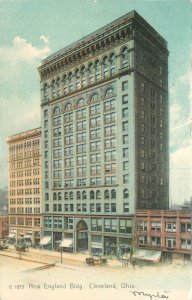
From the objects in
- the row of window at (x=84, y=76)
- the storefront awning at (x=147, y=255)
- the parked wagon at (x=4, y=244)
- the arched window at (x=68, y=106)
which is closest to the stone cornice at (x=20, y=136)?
the row of window at (x=84, y=76)

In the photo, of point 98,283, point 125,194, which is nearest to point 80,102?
point 125,194

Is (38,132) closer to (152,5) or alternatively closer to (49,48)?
(49,48)

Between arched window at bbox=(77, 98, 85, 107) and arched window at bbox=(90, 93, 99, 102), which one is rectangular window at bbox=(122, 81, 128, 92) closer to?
arched window at bbox=(90, 93, 99, 102)

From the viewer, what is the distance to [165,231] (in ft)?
77.9

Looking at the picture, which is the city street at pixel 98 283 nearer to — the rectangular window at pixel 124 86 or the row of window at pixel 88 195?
the row of window at pixel 88 195

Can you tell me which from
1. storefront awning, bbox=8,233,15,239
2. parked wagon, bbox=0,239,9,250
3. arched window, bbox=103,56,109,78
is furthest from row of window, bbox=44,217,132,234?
arched window, bbox=103,56,109,78

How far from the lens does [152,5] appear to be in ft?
62.1

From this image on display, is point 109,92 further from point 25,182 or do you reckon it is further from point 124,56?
point 25,182

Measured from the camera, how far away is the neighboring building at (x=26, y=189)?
26.6 meters

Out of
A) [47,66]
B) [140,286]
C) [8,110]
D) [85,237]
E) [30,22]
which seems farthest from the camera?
[85,237]

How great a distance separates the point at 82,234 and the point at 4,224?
596cm

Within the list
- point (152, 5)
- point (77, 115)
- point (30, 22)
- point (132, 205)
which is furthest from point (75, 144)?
point (152, 5)

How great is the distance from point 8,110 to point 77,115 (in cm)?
836

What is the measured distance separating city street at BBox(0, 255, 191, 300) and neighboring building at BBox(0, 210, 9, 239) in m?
5.66
